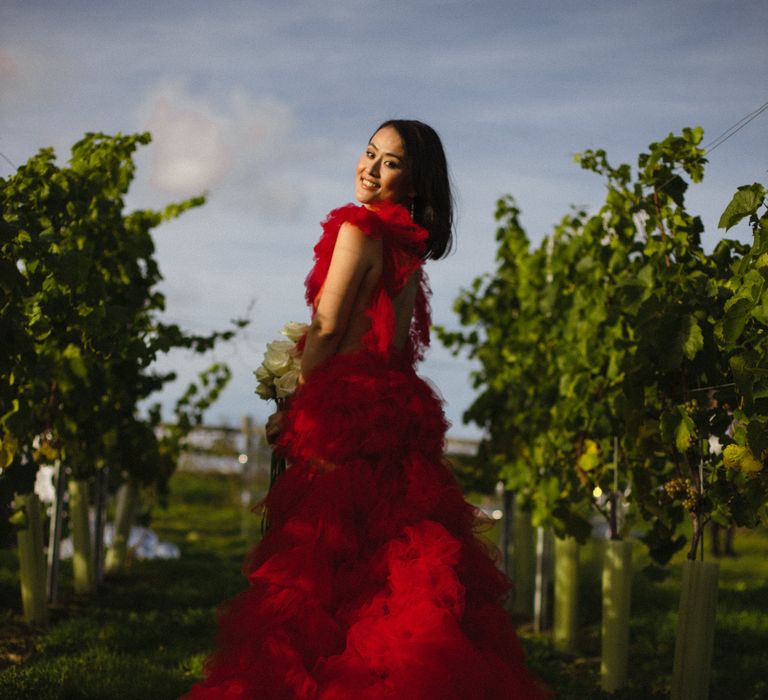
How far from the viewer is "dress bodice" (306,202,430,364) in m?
2.71

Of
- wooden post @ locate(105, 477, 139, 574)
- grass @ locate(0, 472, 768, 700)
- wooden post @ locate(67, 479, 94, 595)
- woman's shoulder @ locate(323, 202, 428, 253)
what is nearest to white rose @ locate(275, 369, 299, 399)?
woman's shoulder @ locate(323, 202, 428, 253)

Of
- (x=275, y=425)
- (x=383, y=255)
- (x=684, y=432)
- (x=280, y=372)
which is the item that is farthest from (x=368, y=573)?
(x=684, y=432)

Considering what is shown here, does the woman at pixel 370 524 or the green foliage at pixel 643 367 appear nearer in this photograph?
the woman at pixel 370 524

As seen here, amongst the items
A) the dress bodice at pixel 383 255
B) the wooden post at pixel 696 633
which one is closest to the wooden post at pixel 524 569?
the wooden post at pixel 696 633

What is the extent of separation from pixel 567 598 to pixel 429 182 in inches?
109

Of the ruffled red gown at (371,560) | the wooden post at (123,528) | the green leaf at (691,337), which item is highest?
the green leaf at (691,337)

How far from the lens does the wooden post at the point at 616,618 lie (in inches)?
158

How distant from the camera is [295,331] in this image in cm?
287

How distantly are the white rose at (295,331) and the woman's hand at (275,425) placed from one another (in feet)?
0.74

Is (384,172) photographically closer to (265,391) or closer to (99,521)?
(265,391)

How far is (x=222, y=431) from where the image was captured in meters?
13.0

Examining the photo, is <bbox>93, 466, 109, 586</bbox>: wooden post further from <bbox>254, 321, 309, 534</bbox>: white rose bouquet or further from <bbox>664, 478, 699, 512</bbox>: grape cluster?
<bbox>664, 478, 699, 512</bbox>: grape cluster

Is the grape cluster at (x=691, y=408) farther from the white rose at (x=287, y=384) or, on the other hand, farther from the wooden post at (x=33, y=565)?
the wooden post at (x=33, y=565)

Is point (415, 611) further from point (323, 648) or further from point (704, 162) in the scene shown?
point (704, 162)
